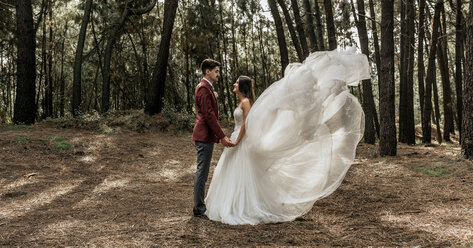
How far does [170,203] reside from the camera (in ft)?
20.7

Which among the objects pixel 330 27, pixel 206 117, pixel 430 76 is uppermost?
pixel 330 27

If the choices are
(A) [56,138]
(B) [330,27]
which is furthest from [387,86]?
(A) [56,138]

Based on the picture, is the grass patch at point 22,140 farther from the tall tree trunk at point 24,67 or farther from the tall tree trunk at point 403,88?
the tall tree trunk at point 403,88

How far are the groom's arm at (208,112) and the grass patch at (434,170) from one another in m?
4.63

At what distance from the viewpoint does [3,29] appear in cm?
1802

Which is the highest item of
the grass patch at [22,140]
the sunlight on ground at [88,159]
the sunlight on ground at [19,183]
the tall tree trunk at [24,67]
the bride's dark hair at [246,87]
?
the tall tree trunk at [24,67]

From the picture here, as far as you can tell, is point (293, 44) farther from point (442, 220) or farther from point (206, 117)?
point (442, 220)

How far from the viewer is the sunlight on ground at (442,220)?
3.98 meters

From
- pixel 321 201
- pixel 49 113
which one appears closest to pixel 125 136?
pixel 321 201

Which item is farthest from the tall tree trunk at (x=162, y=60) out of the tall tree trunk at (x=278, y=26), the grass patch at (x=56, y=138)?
the grass patch at (x=56, y=138)

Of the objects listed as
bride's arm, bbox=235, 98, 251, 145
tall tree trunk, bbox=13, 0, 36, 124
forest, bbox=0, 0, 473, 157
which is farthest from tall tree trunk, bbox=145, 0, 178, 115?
bride's arm, bbox=235, 98, 251, 145

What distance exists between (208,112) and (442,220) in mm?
3080

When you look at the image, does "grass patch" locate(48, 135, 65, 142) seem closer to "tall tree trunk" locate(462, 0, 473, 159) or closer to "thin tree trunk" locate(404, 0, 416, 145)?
"tall tree trunk" locate(462, 0, 473, 159)

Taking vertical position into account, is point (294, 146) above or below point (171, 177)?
above
